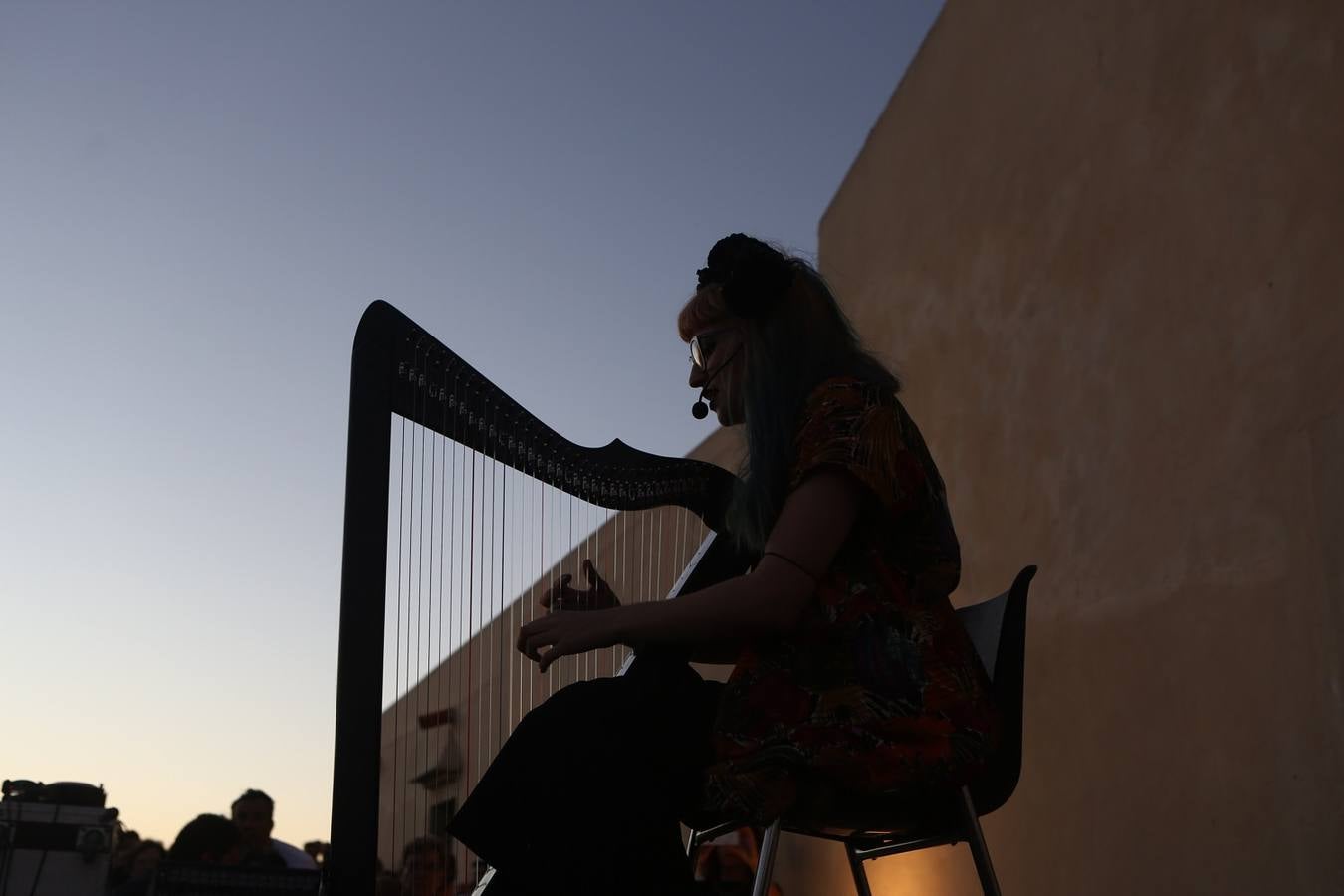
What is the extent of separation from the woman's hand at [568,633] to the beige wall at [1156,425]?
1389mm

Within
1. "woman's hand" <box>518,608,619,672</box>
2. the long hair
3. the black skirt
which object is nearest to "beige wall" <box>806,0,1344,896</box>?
the long hair

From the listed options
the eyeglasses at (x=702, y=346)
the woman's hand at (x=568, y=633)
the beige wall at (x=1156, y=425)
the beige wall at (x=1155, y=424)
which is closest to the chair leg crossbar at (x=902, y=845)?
the woman's hand at (x=568, y=633)

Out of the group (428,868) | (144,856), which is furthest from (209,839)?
(428,868)

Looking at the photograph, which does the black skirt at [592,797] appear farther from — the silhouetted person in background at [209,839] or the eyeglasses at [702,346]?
the silhouetted person in background at [209,839]

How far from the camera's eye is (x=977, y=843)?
1.53 m

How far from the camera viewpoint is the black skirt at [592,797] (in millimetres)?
1392

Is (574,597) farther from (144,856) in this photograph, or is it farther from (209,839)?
(144,856)

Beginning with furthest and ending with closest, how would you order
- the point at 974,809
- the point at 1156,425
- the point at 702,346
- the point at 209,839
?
the point at 209,839
the point at 1156,425
the point at 702,346
the point at 974,809

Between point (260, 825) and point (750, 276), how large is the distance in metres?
3.89

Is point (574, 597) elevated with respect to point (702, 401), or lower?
lower

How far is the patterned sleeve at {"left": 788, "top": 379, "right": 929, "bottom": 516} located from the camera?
4.71 feet

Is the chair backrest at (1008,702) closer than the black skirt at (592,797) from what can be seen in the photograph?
No

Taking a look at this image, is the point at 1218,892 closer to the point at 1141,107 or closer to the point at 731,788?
the point at 731,788

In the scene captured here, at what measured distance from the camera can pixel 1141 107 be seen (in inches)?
117
